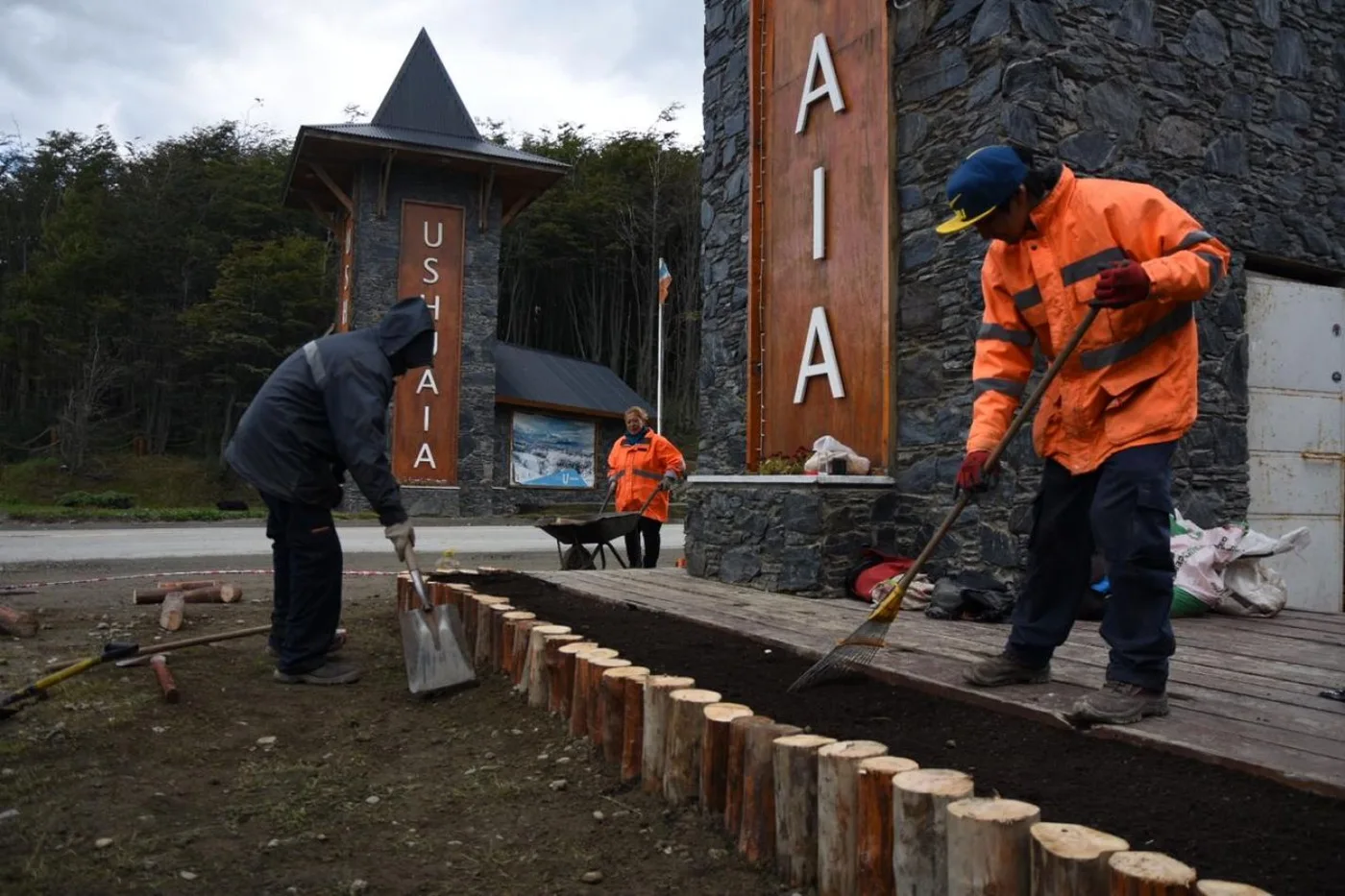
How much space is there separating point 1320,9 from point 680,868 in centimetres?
746

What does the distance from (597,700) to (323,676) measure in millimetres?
1897

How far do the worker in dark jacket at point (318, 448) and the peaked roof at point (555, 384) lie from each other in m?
20.1

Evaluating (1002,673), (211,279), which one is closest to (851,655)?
(1002,673)

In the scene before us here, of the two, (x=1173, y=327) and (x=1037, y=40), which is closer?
(x=1173, y=327)

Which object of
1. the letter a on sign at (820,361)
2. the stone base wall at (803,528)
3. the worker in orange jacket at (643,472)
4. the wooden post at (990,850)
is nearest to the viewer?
the wooden post at (990,850)

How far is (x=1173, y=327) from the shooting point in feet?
Answer: 9.86

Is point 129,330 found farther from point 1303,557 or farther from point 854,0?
point 1303,557

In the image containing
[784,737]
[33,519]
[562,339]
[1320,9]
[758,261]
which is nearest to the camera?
[784,737]

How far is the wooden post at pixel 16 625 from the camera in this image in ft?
18.2

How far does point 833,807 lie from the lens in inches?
87.8

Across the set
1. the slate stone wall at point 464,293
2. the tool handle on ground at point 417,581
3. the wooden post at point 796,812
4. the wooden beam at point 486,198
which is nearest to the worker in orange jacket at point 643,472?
the tool handle on ground at point 417,581

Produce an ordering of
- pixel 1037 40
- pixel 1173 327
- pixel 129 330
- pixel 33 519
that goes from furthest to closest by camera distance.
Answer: pixel 129 330
pixel 33 519
pixel 1037 40
pixel 1173 327

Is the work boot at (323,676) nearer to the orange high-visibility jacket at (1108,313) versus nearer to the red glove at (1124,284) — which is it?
the orange high-visibility jacket at (1108,313)

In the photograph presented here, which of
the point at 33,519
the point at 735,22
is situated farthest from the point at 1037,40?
the point at 33,519
